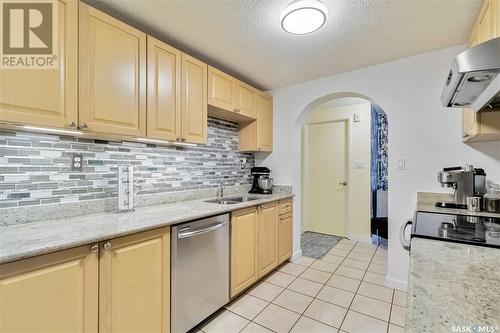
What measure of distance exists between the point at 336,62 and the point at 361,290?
2.32m

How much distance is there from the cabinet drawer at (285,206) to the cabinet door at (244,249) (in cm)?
50

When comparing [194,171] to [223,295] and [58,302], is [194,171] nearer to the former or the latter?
[223,295]

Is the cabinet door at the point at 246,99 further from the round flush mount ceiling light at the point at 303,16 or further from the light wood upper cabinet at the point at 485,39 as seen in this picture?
the light wood upper cabinet at the point at 485,39

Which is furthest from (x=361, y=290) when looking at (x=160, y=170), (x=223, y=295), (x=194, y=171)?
(x=160, y=170)

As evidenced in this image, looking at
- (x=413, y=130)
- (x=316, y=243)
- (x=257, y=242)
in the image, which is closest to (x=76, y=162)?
(x=257, y=242)

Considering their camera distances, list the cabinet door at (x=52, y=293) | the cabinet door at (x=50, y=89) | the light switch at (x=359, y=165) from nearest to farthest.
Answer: the cabinet door at (x=52, y=293), the cabinet door at (x=50, y=89), the light switch at (x=359, y=165)

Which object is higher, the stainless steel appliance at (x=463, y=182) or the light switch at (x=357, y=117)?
the light switch at (x=357, y=117)

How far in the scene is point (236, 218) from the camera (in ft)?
6.71

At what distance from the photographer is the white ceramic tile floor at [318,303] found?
1.73m

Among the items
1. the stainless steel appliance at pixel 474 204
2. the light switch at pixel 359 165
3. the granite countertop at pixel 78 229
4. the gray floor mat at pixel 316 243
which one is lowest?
the gray floor mat at pixel 316 243

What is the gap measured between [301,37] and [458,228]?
5.70ft

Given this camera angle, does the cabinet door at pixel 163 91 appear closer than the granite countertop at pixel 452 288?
No

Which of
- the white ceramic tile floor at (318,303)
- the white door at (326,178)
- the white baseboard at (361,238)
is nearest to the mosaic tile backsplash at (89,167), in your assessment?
the white ceramic tile floor at (318,303)

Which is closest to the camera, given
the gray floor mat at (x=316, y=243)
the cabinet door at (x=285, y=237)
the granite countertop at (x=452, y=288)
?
the granite countertop at (x=452, y=288)
